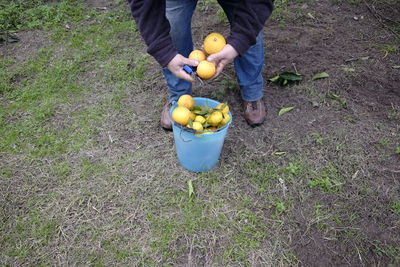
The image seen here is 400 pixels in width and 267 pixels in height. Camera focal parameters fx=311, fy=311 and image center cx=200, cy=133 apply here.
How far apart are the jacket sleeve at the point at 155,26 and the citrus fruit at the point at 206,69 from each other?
0.19 metres

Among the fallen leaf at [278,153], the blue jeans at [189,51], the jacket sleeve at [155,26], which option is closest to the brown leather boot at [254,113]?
the blue jeans at [189,51]

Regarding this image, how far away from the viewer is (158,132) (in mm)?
2500

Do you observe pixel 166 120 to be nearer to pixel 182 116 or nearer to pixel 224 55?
pixel 182 116

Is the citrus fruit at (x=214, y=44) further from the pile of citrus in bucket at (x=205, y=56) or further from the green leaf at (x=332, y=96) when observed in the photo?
the green leaf at (x=332, y=96)

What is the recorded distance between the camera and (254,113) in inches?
98.4

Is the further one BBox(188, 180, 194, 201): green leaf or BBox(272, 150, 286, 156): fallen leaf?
BBox(272, 150, 286, 156): fallen leaf

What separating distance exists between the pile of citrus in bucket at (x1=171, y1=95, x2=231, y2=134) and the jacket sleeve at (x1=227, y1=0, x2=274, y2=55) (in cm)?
40

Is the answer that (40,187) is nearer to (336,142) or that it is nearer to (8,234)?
(8,234)

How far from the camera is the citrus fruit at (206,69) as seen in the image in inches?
70.8

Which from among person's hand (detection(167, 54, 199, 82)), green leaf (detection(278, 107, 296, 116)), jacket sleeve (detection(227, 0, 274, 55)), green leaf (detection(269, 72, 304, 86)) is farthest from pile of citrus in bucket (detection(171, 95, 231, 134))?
green leaf (detection(269, 72, 304, 86))

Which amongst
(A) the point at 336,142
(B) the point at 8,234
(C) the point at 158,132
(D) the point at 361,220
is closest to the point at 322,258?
(D) the point at 361,220

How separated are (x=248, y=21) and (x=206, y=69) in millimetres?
379

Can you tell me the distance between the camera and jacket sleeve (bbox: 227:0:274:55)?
5.92 ft

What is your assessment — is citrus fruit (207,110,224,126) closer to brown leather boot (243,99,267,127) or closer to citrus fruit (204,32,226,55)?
citrus fruit (204,32,226,55)
